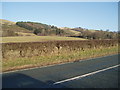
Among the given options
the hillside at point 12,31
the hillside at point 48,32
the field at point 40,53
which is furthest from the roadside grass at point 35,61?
the hillside at point 12,31

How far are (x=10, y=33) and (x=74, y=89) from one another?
1807 inches

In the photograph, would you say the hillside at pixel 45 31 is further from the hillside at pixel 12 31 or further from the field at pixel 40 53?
the field at pixel 40 53

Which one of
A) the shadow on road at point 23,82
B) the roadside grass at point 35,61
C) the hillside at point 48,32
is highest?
the hillside at point 48,32

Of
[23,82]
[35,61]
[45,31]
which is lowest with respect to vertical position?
[23,82]

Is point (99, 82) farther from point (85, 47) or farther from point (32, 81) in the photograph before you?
point (85, 47)

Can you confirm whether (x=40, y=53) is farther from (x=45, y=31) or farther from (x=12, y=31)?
(x=45, y=31)

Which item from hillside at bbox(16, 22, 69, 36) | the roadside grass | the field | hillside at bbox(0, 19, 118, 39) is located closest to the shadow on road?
the roadside grass

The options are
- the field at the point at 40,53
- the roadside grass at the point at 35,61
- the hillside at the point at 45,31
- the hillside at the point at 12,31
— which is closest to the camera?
the roadside grass at the point at 35,61

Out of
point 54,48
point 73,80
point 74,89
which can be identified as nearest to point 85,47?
point 54,48

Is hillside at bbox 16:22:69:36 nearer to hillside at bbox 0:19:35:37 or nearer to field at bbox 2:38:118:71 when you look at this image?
hillside at bbox 0:19:35:37

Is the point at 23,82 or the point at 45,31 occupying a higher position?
the point at 45,31

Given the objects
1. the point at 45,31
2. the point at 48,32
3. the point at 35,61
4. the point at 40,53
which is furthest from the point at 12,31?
the point at 35,61

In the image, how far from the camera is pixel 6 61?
12.4 meters

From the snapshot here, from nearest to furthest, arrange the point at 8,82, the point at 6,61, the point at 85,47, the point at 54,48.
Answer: the point at 8,82 → the point at 6,61 → the point at 54,48 → the point at 85,47
